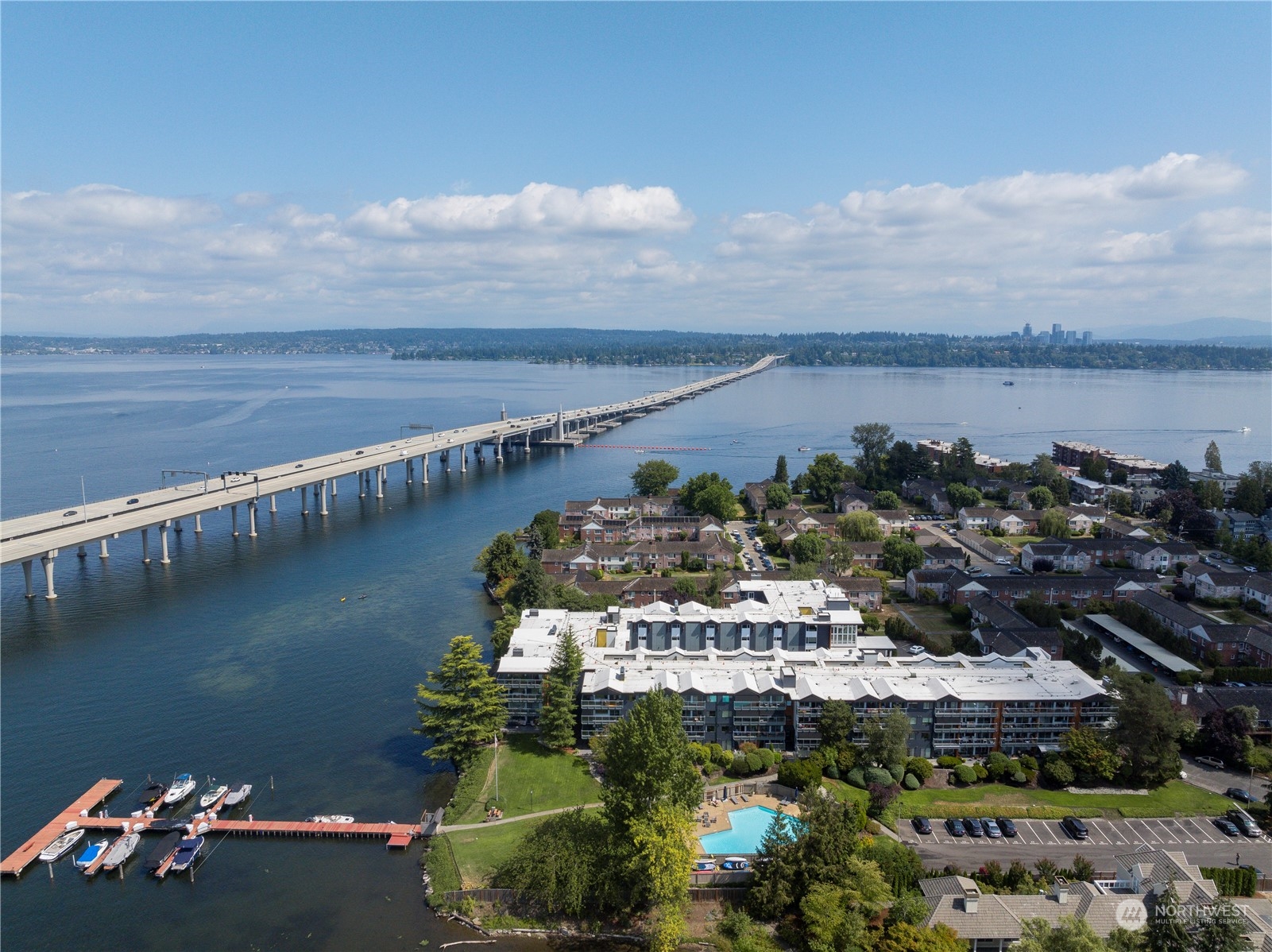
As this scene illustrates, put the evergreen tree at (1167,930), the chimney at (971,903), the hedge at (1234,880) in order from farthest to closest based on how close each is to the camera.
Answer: the hedge at (1234,880), the chimney at (971,903), the evergreen tree at (1167,930)

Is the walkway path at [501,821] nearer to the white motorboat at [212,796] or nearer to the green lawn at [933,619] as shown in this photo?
the white motorboat at [212,796]

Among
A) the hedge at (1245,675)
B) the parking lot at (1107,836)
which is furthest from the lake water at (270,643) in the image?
the hedge at (1245,675)

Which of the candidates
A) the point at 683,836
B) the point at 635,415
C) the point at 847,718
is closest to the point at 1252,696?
the point at 847,718

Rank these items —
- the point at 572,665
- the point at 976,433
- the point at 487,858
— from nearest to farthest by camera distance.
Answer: the point at 487,858 → the point at 572,665 → the point at 976,433

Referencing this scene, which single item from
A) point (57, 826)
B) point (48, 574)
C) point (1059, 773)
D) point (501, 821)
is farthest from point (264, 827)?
point (48, 574)

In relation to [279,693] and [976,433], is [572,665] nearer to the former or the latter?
[279,693]

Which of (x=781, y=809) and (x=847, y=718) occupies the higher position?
(x=847, y=718)

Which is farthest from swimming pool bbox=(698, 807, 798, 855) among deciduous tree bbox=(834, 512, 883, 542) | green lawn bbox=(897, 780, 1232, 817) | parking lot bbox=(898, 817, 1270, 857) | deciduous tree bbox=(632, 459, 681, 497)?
deciduous tree bbox=(632, 459, 681, 497)

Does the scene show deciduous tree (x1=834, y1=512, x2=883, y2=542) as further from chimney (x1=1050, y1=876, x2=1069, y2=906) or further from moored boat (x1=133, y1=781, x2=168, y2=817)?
moored boat (x1=133, y1=781, x2=168, y2=817)
